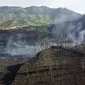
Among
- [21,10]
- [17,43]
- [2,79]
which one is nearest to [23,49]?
[17,43]

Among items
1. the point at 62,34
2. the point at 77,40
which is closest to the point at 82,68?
the point at 77,40

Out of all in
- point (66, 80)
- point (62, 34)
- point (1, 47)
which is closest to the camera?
point (66, 80)

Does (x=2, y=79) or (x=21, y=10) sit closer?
(x=2, y=79)

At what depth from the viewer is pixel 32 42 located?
56625mm

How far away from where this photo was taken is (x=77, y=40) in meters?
51.5

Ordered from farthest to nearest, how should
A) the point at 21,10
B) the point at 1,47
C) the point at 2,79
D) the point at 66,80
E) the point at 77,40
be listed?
1. the point at 21,10
2. the point at 1,47
3. the point at 77,40
4. the point at 2,79
5. the point at 66,80

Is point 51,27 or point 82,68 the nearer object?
point 82,68

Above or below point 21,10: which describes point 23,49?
below

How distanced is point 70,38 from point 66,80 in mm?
31398

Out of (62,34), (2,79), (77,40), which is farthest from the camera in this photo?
(62,34)

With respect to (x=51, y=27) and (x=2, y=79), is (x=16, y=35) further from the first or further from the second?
(x=2, y=79)

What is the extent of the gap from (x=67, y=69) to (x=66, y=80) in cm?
114

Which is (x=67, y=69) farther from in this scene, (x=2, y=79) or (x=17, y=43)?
(x=17, y=43)

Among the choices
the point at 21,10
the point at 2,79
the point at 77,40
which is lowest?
the point at 2,79
